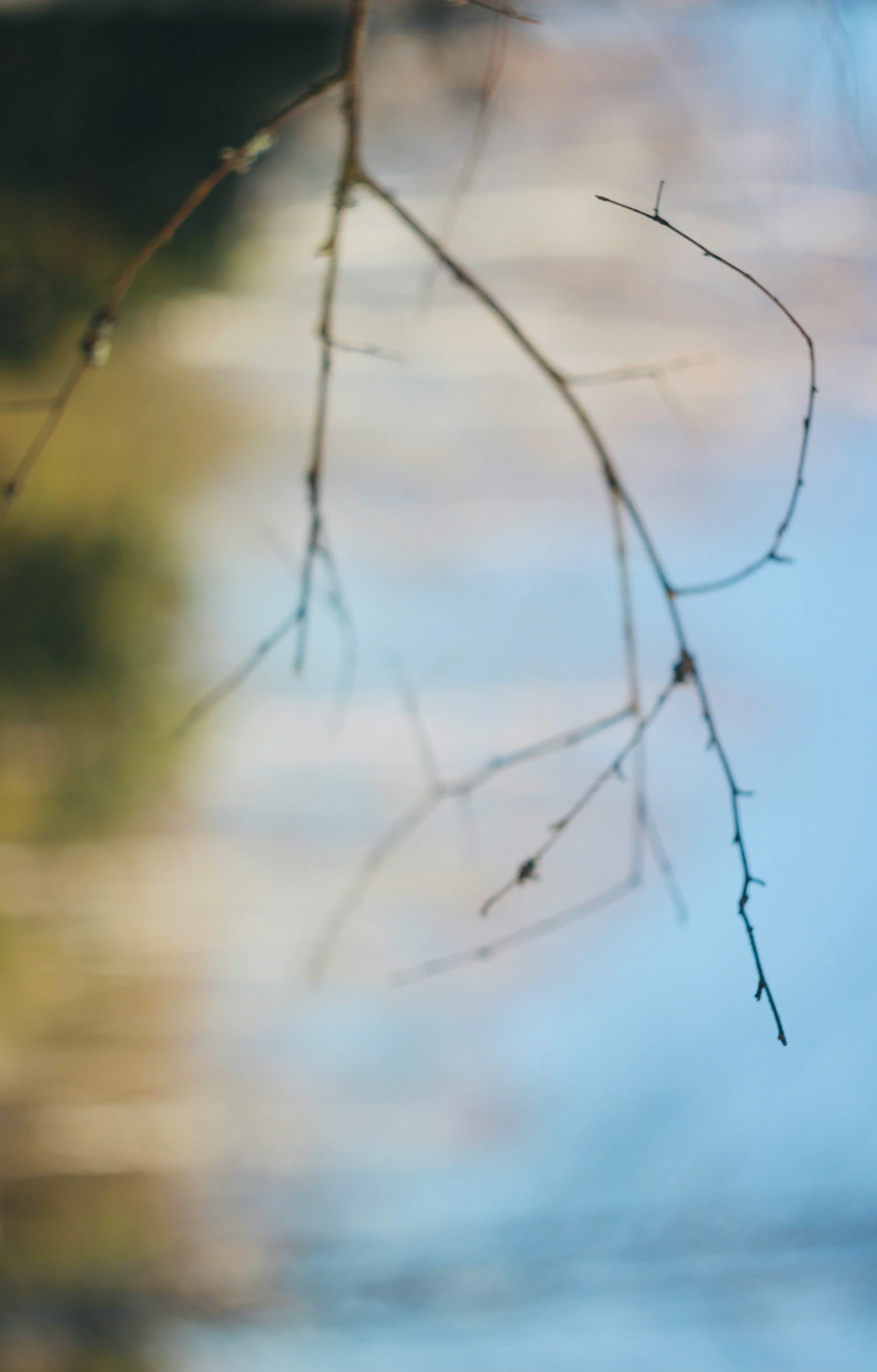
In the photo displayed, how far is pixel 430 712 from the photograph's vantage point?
1225 mm

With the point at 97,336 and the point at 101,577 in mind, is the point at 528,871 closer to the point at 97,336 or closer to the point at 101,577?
the point at 97,336

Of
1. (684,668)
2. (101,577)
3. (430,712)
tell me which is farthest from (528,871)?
(101,577)

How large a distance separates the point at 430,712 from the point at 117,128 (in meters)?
0.80

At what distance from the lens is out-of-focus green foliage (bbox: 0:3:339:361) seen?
44.1 inches

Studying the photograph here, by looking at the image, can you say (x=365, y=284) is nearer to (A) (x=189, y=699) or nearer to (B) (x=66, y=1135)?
(A) (x=189, y=699)

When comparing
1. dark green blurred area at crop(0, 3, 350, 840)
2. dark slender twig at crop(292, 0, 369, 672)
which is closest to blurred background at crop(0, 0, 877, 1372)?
dark green blurred area at crop(0, 3, 350, 840)

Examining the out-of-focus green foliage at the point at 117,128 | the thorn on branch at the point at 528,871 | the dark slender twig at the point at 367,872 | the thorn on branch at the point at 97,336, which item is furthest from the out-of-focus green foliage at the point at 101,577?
the thorn on branch at the point at 528,871

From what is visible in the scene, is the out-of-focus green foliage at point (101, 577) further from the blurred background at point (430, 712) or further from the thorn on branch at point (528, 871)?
the thorn on branch at point (528, 871)

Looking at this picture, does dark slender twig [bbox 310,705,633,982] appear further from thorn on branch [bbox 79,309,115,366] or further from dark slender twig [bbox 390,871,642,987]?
thorn on branch [bbox 79,309,115,366]

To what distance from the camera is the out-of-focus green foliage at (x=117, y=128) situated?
1.12 meters

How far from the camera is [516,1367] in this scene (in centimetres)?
125

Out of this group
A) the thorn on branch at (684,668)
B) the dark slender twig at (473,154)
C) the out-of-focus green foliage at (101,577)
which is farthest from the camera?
the out-of-focus green foliage at (101,577)

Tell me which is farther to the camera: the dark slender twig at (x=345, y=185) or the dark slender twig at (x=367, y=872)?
the dark slender twig at (x=367, y=872)

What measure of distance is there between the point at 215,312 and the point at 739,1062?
1170 mm
